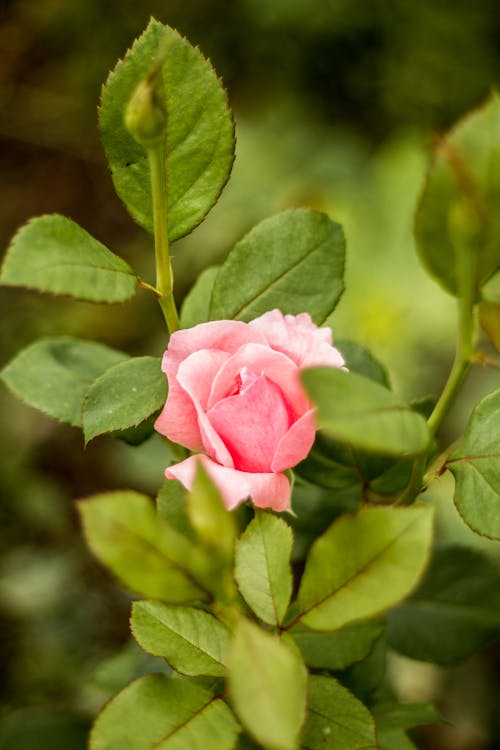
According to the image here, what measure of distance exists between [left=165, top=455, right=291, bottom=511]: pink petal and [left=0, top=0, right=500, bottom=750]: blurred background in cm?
116

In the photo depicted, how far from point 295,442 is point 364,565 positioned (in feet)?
0.28

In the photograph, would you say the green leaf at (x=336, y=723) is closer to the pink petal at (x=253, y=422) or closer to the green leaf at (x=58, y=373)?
the pink petal at (x=253, y=422)

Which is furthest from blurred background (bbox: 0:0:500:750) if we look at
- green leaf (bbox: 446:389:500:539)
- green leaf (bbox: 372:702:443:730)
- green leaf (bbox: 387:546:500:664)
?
green leaf (bbox: 446:389:500:539)

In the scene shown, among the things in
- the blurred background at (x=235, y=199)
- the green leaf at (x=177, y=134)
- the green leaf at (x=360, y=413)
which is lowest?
the blurred background at (x=235, y=199)

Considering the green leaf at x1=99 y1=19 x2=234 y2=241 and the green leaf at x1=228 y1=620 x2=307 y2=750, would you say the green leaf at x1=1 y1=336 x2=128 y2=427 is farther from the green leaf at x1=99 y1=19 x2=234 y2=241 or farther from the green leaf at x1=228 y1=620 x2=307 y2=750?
the green leaf at x1=228 y1=620 x2=307 y2=750

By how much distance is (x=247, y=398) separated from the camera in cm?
49

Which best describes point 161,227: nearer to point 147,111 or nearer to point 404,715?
point 147,111

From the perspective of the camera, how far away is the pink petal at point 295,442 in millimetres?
479

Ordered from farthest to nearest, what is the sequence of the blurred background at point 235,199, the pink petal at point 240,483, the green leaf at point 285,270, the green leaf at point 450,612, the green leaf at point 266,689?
1. the blurred background at point 235,199
2. the green leaf at point 450,612
3. the green leaf at point 285,270
4. the pink petal at point 240,483
5. the green leaf at point 266,689

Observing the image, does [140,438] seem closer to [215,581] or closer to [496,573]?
[215,581]

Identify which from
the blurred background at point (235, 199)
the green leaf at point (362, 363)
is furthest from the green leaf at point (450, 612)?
the blurred background at point (235, 199)

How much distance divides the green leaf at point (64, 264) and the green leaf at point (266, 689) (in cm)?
21

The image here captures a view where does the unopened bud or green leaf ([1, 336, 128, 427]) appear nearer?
the unopened bud

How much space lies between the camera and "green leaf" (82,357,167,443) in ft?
1.72
